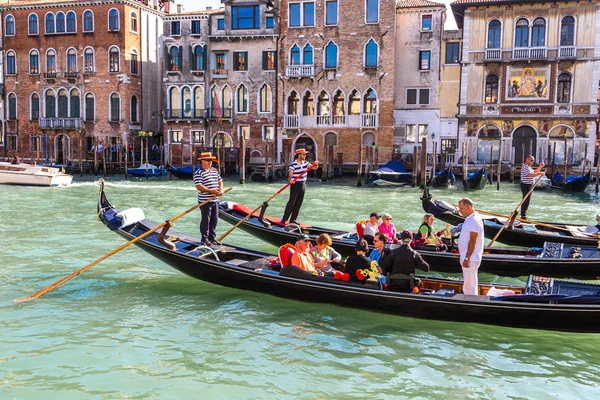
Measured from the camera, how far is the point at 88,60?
23.3 meters

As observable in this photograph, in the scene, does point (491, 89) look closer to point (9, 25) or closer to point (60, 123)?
point (60, 123)

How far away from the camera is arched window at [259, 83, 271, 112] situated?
72.9ft

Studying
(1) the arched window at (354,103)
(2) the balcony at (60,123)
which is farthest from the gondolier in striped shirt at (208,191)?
(2) the balcony at (60,123)

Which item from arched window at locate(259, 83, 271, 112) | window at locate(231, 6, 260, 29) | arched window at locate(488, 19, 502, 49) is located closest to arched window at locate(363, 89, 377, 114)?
arched window at locate(259, 83, 271, 112)

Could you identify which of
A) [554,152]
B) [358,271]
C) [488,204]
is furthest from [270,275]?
[554,152]

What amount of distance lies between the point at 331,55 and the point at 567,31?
7.67 meters

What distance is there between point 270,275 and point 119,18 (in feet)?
66.3

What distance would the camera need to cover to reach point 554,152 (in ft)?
59.0

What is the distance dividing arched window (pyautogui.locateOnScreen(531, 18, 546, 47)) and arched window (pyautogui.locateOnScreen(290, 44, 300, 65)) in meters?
7.85

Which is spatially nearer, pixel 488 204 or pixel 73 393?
pixel 73 393

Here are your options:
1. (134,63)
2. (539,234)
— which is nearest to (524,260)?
(539,234)

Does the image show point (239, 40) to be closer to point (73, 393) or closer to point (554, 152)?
point (554, 152)

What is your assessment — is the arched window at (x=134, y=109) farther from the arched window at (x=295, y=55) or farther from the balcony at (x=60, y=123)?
the arched window at (x=295, y=55)

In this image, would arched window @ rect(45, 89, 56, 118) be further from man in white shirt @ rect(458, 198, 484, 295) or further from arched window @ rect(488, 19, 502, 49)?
man in white shirt @ rect(458, 198, 484, 295)
